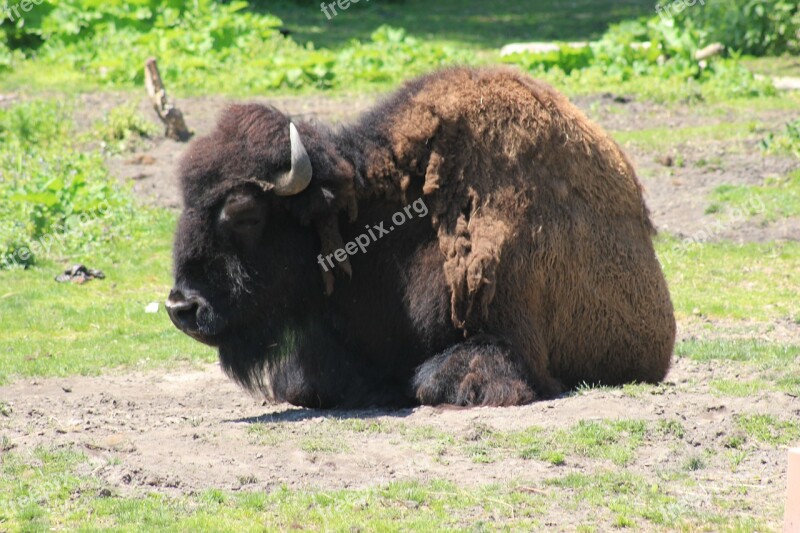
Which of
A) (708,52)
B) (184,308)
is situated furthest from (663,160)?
(184,308)

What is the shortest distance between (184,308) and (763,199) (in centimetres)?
821

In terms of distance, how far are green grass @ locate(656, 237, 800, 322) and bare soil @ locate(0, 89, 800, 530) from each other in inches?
33.5

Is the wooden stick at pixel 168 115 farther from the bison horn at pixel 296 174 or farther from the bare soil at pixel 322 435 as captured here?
the bison horn at pixel 296 174

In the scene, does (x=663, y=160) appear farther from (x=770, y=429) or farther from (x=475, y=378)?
(x=770, y=429)

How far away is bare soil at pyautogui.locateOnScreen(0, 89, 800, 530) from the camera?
226 inches

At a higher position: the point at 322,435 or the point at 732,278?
the point at 322,435

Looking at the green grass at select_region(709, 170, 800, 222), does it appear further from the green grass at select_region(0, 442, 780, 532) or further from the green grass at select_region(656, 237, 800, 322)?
the green grass at select_region(0, 442, 780, 532)

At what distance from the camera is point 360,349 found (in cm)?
757

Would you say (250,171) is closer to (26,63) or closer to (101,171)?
(101,171)

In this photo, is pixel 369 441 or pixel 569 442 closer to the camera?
pixel 569 442

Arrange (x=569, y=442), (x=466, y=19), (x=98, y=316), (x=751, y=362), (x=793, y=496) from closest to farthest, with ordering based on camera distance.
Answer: (x=793, y=496), (x=569, y=442), (x=751, y=362), (x=98, y=316), (x=466, y=19)

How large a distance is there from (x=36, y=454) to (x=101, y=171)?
28.0 feet

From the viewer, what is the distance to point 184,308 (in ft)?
22.8

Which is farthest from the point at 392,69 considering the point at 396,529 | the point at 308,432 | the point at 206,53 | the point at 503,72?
the point at 396,529
